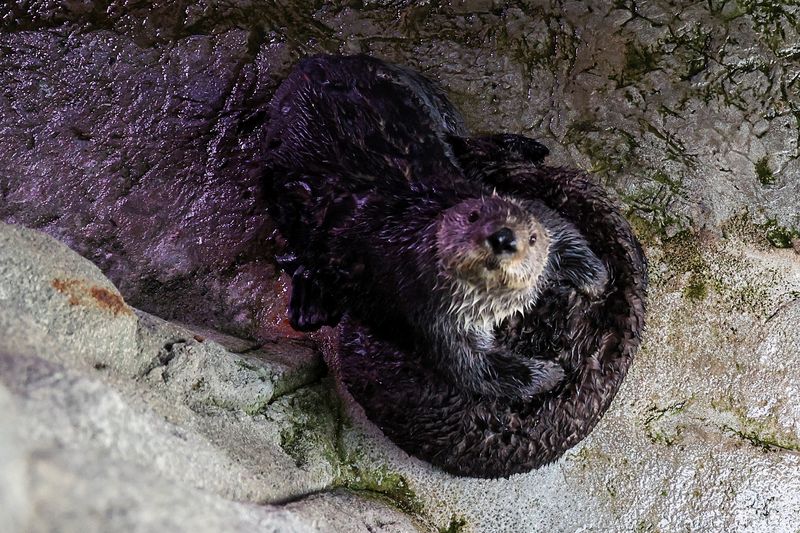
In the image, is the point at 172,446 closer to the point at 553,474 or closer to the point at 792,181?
the point at 553,474

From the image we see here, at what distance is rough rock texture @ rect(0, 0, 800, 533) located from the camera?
13.0 ft

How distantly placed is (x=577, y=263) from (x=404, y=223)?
827mm

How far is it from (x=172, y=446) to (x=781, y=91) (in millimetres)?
4004

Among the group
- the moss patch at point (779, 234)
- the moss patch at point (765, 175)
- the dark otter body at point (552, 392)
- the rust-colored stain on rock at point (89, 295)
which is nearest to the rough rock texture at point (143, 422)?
the rust-colored stain on rock at point (89, 295)

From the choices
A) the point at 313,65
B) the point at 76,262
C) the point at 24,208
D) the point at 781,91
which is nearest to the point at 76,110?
the point at 24,208

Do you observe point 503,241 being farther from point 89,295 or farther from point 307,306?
point 89,295

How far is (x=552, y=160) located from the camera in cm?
441

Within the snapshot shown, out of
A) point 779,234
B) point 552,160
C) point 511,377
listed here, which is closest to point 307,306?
point 511,377

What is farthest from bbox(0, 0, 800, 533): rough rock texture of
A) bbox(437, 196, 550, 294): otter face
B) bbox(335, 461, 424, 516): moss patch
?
bbox(437, 196, 550, 294): otter face

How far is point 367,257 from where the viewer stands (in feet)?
12.0

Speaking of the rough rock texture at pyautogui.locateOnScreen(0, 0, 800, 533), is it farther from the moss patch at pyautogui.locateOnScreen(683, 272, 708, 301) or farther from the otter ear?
the otter ear

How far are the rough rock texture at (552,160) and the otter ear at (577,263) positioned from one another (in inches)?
36.7

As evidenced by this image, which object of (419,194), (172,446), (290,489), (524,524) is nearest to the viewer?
(172,446)

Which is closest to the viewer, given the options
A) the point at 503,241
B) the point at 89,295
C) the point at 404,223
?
the point at 89,295
